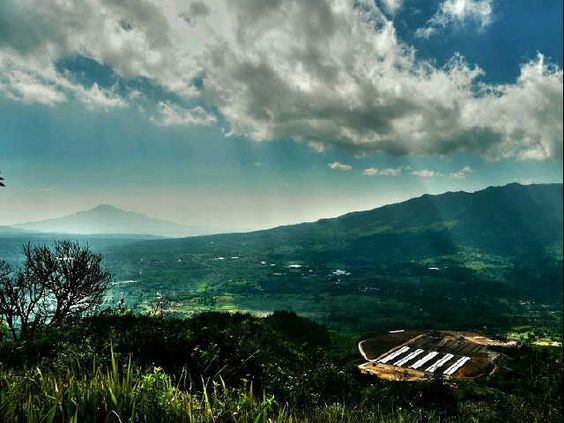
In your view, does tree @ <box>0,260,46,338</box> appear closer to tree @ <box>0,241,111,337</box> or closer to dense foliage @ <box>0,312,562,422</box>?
tree @ <box>0,241,111,337</box>

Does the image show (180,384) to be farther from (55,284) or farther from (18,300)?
(18,300)

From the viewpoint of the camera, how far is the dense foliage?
5.53 metres

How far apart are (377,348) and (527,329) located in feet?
367

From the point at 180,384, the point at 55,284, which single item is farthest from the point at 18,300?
the point at 180,384

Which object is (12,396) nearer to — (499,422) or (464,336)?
(499,422)

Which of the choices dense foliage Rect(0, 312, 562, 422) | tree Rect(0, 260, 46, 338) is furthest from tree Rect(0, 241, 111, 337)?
dense foliage Rect(0, 312, 562, 422)

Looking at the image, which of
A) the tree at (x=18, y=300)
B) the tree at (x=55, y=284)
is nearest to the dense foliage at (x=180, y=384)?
the tree at (x=55, y=284)

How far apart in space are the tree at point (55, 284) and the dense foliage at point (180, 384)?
9.22 meters

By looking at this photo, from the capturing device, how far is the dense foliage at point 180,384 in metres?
5.53

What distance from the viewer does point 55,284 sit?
38906 millimetres

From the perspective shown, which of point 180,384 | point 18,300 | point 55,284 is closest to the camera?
point 180,384

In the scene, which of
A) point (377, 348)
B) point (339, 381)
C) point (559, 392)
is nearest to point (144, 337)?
point (339, 381)

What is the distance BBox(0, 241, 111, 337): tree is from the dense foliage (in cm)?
922

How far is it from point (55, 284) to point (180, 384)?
31.8m
